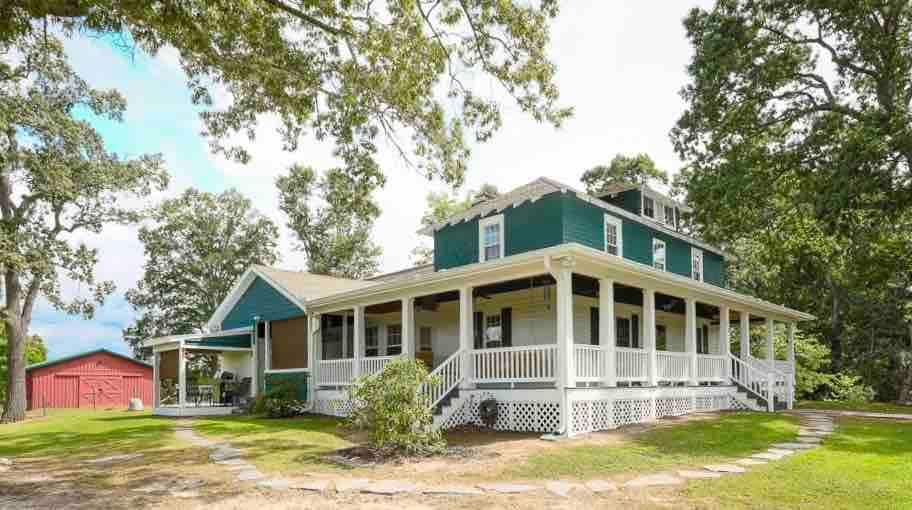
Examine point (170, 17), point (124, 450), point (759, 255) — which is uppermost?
point (170, 17)

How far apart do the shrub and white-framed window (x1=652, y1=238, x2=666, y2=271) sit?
1178 centimetres

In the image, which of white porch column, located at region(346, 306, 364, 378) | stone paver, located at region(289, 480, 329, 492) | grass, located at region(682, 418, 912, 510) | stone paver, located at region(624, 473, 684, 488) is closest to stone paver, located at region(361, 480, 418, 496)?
stone paver, located at region(289, 480, 329, 492)

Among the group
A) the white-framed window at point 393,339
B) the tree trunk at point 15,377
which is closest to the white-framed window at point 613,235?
the white-framed window at point 393,339

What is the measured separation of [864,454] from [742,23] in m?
13.8

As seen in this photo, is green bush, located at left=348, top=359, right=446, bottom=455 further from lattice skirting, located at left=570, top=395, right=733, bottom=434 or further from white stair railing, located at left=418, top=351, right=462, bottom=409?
lattice skirting, located at left=570, top=395, right=733, bottom=434

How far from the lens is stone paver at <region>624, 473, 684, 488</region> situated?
8.29m

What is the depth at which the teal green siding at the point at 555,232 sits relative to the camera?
17.2m

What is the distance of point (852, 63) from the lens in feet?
64.1

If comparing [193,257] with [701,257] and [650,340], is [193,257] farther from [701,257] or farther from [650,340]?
[650,340]

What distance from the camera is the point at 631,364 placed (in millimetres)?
14703

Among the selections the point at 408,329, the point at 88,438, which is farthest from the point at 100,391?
the point at 408,329

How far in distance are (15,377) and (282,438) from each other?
16909mm

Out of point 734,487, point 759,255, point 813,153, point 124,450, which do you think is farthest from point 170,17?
point 759,255

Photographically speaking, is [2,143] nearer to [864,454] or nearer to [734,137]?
[734,137]
